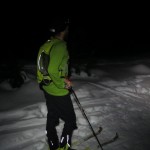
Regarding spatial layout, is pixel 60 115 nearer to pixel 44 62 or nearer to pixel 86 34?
pixel 44 62

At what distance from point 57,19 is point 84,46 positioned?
795 centimetres

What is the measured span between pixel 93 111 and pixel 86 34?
7.10 metres

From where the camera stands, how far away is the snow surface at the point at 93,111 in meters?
5.36

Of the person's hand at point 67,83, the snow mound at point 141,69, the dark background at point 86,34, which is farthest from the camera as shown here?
the dark background at point 86,34

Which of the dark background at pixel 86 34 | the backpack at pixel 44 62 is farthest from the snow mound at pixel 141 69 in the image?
the backpack at pixel 44 62

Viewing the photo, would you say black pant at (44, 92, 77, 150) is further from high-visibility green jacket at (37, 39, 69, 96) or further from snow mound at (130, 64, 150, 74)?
snow mound at (130, 64, 150, 74)

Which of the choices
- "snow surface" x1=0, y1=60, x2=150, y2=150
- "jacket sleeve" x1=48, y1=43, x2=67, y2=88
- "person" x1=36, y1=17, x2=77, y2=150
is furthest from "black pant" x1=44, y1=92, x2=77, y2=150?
"snow surface" x1=0, y1=60, x2=150, y2=150

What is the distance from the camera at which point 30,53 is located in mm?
13906

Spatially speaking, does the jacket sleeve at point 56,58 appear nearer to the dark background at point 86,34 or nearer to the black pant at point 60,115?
the black pant at point 60,115

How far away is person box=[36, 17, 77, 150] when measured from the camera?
13.5ft

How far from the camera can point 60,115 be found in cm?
451

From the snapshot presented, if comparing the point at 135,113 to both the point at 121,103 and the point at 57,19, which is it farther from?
the point at 57,19

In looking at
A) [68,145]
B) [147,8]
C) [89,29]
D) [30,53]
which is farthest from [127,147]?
[147,8]

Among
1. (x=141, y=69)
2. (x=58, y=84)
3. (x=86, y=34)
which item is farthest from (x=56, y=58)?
(x=86, y=34)
